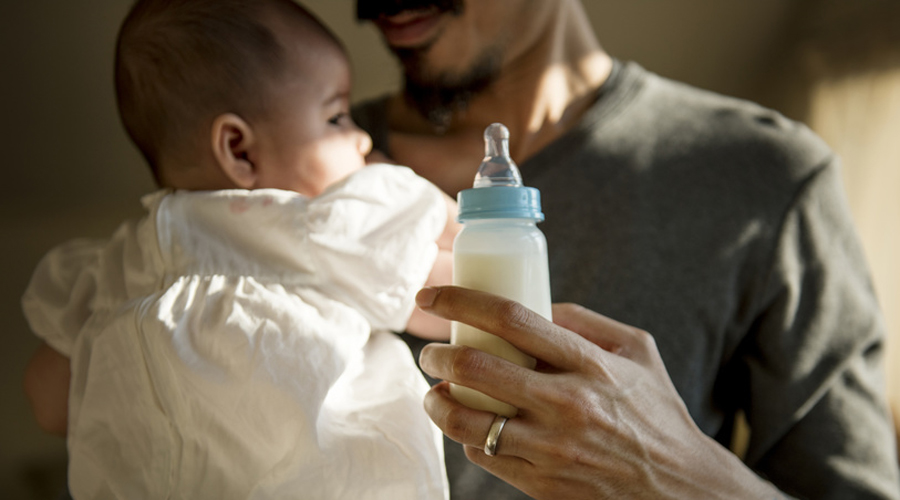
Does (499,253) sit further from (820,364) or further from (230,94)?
(820,364)

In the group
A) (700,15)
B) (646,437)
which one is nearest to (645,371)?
(646,437)

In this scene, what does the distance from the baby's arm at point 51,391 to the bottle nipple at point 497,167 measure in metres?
0.74

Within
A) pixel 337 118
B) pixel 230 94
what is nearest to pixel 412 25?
A: pixel 337 118

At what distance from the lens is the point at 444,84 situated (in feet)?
4.38

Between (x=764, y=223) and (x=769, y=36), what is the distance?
0.92 meters

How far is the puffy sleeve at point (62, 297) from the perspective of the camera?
95 centimetres

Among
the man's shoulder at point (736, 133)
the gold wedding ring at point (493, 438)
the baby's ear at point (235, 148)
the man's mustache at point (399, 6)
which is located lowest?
the gold wedding ring at point (493, 438)

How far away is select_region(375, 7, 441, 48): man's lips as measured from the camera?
1250mm

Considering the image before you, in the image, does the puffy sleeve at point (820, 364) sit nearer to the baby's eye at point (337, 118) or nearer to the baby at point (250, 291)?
the baby at point (250, 291)

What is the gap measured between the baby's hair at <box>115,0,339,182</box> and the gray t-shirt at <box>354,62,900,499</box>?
1.71 feet

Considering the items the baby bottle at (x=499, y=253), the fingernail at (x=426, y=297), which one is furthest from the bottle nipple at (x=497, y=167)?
the fingernail at (x=426, y=297)

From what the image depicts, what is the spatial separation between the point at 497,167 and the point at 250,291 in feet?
1.16

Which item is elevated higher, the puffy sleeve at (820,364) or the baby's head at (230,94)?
the baby's head at (230,94)

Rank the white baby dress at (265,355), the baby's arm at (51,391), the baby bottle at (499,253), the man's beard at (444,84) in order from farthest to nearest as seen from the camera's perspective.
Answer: the man's beard at (444,84)
the baby's arm at (51,391)
the white baby dress at (265,355)
the baby bottle at (499,253)
